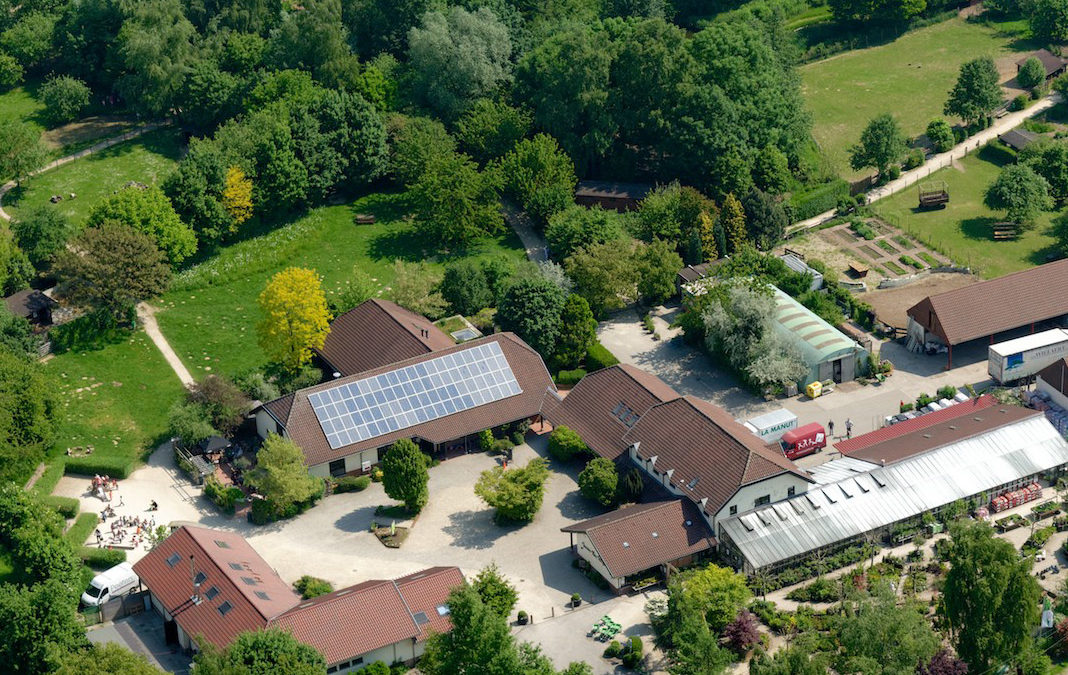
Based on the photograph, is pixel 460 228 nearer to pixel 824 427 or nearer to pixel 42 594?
pixel 824 427

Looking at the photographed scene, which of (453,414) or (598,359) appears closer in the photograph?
(453,414)

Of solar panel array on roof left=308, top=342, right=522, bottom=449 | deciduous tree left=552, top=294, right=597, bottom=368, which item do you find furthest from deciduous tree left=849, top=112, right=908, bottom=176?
solar panel array on roof left=308, top=342, right=522, bottom=449

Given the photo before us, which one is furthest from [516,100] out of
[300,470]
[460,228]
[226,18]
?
[300,470]

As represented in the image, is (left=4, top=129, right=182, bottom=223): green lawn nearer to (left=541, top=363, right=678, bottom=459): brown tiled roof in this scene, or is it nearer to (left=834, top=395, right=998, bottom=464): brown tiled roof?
(left=541, top=363, right=678, bottom=459): brown tiled roof

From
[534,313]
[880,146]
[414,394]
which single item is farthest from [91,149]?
[880,146]

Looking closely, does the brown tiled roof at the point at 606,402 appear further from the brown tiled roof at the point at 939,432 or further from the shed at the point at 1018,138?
the shed at the point at 1018,138

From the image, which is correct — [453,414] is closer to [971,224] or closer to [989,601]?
[989,601]
